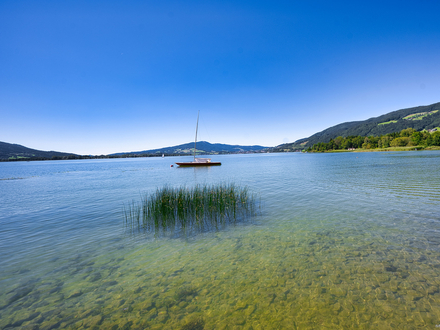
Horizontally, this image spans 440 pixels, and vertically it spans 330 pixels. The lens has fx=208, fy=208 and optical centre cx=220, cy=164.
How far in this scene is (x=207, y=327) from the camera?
4473 mm

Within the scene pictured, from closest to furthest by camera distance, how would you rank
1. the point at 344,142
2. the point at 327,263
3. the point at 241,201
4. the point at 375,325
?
the point at 375,325 → the point at 327,263 → the point at 241,201 → the point at 344,142

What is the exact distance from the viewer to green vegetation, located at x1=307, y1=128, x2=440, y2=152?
10640 cm

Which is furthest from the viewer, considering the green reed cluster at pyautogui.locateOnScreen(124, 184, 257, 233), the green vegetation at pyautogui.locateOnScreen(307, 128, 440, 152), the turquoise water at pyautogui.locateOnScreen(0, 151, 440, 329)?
the green vegetation at pyautogui.locateOnScreen(307, 128, 440, 152)

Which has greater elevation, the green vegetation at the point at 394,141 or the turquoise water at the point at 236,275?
the green vegetation at the point at 394,141

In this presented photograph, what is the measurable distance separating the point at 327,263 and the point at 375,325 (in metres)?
2.49

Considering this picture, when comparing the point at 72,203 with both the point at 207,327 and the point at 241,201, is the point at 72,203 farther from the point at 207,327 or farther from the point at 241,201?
the point at 207,327

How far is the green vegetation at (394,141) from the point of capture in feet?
349

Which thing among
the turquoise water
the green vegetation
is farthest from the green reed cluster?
the green vegetation

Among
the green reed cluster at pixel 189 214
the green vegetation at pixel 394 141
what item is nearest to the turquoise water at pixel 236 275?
the green reed cluster at pixel 189 214

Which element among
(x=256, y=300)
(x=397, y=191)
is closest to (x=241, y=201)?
(x=256, y=300)

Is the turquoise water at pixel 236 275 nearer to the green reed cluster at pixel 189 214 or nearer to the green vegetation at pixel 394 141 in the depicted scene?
the green reed cluster at pixel 189 214

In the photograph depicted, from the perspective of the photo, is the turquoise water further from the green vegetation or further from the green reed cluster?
the green vegetation

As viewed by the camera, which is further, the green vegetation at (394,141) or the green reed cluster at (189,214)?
the green vegetation at (394,141)

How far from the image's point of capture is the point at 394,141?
409 ft
